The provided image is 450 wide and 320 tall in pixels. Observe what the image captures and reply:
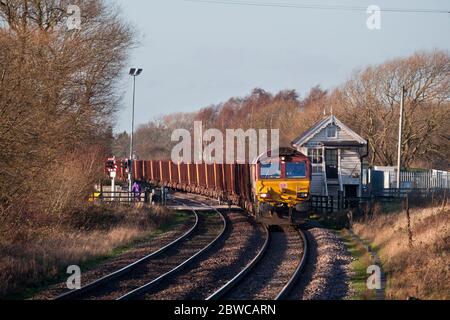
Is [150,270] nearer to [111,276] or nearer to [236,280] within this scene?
[111,276]

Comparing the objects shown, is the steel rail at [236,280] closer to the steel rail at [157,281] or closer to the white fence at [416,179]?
the steel rail at [157,281]

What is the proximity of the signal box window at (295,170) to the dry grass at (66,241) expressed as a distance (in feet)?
17.9

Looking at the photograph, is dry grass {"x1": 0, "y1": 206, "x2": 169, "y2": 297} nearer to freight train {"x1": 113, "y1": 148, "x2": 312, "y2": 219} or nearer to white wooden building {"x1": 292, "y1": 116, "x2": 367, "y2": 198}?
freight train {"x1": 113, "y1": 148, "x2": 312, "y2": 219}

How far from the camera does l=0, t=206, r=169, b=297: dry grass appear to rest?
13219mm

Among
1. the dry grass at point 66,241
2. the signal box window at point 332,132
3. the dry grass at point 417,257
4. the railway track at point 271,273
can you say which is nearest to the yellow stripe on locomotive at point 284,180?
the railway track at point 271,273

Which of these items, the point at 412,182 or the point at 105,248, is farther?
the point at 412,182

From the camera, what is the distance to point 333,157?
1394 inches

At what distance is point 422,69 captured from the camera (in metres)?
51.8

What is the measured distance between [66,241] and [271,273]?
6.11m

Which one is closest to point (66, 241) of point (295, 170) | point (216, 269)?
point (216, 269)

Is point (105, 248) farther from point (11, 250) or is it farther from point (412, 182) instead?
point (412, 182)

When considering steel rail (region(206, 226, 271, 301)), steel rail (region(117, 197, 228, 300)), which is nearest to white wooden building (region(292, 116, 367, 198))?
steel rail (region(117, 197, 228, 300))
